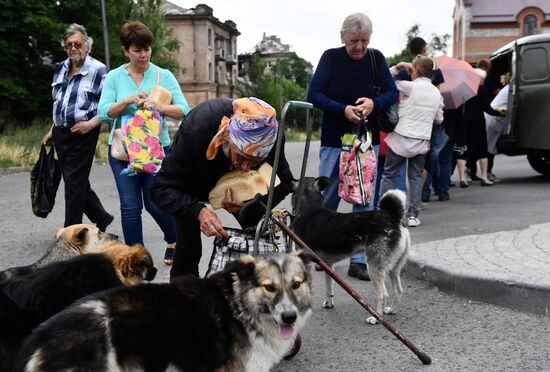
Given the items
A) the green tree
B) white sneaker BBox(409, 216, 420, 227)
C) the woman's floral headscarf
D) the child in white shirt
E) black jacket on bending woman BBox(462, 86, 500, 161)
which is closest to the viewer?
the woman's floral headscarf

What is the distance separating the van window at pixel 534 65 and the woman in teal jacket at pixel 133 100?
8472 millimetres

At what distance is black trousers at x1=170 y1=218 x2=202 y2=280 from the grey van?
9.33m

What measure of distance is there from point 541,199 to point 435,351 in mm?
7200

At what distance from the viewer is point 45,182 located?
23.4ft

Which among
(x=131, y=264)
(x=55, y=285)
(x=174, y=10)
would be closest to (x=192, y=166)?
(x=131, y=264)

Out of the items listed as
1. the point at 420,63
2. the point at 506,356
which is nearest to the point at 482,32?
the point at 420,63

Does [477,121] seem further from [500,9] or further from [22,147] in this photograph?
[500,9]

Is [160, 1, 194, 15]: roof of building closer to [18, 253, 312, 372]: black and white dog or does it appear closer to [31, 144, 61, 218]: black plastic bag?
[31, 144, 61, 218]: black plastic bag

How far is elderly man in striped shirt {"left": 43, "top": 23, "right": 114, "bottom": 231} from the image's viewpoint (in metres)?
6.34

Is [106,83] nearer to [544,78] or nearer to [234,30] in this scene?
[544,78]

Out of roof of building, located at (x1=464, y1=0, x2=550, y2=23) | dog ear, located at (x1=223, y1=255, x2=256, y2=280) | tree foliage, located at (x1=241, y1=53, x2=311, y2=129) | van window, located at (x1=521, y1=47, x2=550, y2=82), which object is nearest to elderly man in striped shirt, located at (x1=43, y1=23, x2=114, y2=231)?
dog ear, located at (x1=223, y1=255, x2=256, y2=280)

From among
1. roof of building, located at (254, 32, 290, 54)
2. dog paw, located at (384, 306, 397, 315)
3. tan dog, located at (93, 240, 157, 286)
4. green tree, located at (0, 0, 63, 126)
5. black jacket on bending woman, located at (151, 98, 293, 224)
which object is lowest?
dog paw, located at (384, 306, 397, 315)

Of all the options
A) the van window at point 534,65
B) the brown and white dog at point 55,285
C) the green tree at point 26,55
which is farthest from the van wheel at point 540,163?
the green tree at point 26,55

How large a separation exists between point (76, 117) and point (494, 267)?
4552 mm
